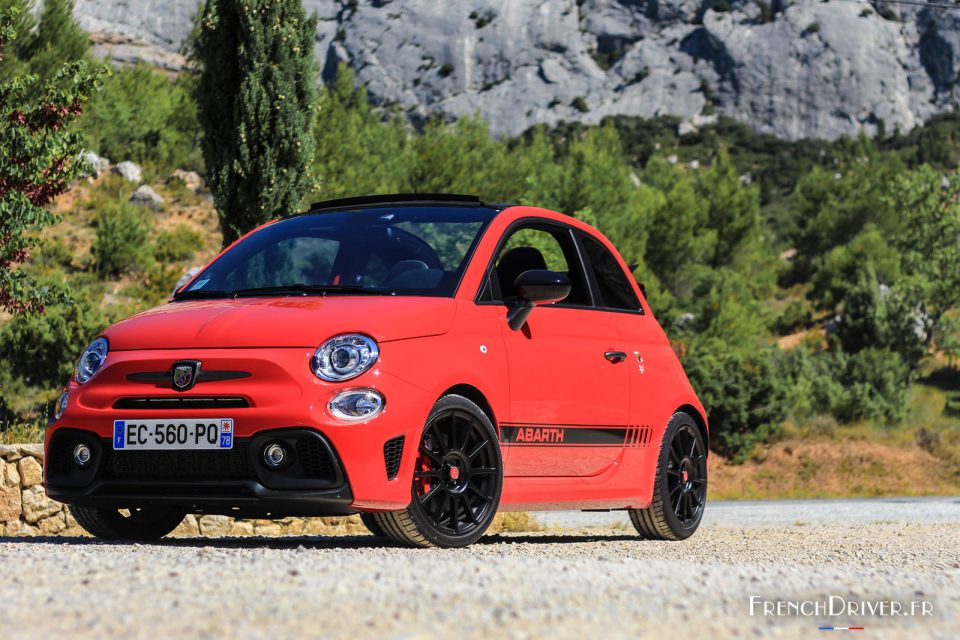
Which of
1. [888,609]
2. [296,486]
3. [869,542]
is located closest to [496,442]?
[296,486]

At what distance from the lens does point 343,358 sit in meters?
5.48

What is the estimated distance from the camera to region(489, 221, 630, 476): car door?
251 inches

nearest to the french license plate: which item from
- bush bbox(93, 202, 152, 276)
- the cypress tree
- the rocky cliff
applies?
the cypress tree

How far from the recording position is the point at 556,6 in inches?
5212

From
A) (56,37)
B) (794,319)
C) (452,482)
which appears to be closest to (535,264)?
(452,482)

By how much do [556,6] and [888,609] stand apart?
132860 millimetres

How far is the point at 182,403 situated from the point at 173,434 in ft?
0.46

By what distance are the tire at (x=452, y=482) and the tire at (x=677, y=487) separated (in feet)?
6.11

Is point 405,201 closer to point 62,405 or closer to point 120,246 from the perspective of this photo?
point 62,405

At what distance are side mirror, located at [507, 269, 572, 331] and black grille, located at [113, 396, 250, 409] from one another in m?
1.55

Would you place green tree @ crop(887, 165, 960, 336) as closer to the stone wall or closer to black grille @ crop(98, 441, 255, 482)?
the stone wall

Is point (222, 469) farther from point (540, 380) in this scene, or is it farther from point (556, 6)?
point (556, 6)

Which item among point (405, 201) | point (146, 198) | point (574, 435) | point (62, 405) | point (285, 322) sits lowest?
point (574, 435)

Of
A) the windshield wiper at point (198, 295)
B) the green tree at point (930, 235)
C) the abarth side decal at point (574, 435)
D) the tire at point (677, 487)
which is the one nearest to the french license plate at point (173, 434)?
the windshield wiper at point (198, 295)
